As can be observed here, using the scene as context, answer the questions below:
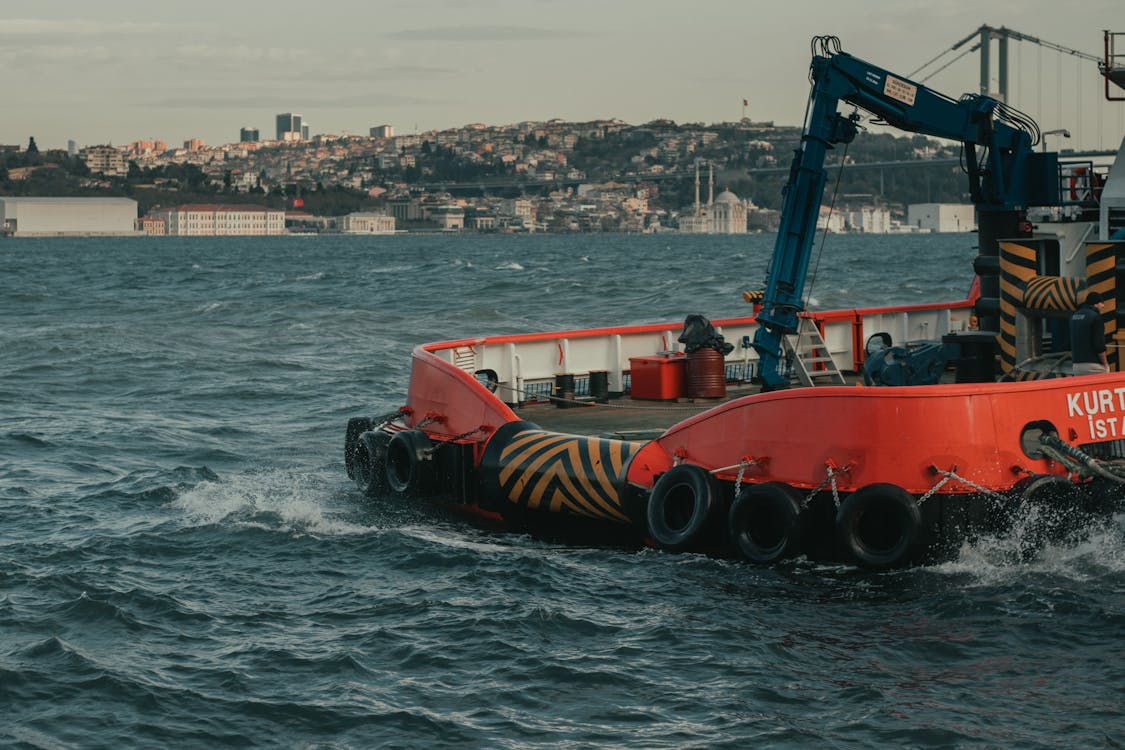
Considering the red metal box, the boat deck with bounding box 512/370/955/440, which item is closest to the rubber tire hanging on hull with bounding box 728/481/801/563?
the boat deck with bounding box 512/370/955/440

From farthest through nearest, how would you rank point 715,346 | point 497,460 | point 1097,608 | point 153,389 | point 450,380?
1. point 153,389
2. point 715,346
3. point 450,380
4. point 497,460
5. point 1097,608

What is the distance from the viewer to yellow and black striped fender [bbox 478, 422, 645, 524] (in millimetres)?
16266

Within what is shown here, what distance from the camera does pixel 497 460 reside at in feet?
57.3

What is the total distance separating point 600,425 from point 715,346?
2692 mm

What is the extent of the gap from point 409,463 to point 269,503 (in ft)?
7.53

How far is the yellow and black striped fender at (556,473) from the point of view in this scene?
16.3 meters

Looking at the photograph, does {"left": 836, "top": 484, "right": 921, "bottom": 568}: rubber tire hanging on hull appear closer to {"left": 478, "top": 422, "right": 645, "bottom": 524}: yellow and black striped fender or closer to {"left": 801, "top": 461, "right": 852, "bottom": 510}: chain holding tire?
{"left": 801, "top": 461, "right": 852, "bottom": 510}: chain holding tire

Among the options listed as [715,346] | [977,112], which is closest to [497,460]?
[715,346]

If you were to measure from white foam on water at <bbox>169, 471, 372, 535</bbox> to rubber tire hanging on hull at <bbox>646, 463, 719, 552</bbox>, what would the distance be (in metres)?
4.06

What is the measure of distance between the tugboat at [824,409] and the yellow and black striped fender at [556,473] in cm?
3

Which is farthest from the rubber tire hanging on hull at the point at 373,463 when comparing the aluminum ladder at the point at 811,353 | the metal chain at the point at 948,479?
the metal chain at the point at 948,479

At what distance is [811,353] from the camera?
2214cm

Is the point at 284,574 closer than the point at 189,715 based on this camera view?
No

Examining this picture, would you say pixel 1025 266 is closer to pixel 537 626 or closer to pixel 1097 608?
pixel 1097 608
